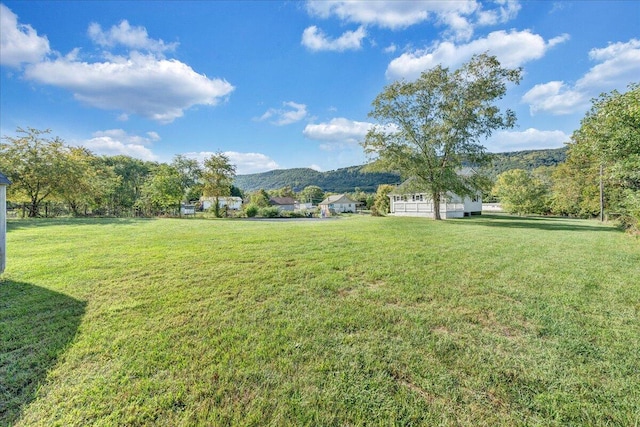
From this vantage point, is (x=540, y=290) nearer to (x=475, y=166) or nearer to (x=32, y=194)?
(x=475, y=166)

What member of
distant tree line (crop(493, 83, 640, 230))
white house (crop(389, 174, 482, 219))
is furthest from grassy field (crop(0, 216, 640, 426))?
white house (crop(389, 174, 482, 219))

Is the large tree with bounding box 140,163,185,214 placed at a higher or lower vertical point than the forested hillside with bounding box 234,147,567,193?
lower

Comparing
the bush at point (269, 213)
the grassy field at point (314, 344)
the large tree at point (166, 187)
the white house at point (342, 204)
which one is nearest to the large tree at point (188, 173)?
the large tree at point (166, 187)

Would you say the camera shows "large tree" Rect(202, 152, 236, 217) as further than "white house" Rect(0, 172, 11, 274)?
Yes

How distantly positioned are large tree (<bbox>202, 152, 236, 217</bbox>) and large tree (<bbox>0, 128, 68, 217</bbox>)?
10.1 meters

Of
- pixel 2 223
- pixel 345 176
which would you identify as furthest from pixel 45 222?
pixel 345 176

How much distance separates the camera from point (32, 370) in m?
2.07

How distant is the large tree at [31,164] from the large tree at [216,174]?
33.1 feet

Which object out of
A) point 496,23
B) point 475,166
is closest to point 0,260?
point 496,23

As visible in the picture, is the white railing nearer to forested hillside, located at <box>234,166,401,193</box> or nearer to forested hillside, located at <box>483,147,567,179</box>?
forested hillside, located at <box>483,147,567,179</box>

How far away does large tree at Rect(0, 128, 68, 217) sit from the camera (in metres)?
16.5

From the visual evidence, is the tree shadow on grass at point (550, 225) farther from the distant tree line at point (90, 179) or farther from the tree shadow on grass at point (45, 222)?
the distant tree line at point (90, 179)

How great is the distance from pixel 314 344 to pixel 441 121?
17.6 metres

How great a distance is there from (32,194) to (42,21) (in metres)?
16.0
